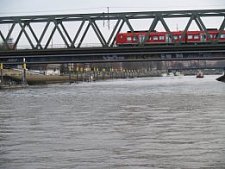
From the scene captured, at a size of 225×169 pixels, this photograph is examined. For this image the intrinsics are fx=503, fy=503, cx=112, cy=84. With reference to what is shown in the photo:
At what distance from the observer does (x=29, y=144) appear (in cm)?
1725

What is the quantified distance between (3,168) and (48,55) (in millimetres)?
75138

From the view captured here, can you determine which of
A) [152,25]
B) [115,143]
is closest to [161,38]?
[152,25]

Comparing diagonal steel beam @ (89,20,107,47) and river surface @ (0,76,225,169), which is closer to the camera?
river surface @ (0,76,225,169)

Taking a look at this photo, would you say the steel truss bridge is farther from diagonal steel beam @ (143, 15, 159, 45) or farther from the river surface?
the river surface

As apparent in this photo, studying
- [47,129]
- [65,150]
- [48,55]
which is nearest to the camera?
[65,150]

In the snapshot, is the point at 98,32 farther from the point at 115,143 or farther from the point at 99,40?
the point at 115,143

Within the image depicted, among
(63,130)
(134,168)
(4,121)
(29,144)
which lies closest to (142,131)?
(63,130)

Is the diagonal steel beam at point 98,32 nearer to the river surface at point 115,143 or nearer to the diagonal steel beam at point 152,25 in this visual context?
the diagonal steel beam at point 152,25

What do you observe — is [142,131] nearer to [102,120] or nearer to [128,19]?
[102,120]

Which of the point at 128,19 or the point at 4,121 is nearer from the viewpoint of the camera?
the point at 4,121

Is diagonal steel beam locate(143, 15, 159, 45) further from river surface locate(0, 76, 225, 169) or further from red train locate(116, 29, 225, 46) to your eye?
river surface locate(0, 76, 225, 169)

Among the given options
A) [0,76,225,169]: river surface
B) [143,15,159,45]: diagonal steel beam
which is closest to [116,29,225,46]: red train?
[143,15,159,45]: diagonal steel beam

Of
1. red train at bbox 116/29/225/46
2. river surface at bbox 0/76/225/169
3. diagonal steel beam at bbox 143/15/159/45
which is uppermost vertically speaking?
diagonal steel beam at bbox 143/15/159/45

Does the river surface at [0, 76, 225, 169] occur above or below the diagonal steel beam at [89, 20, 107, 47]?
below
